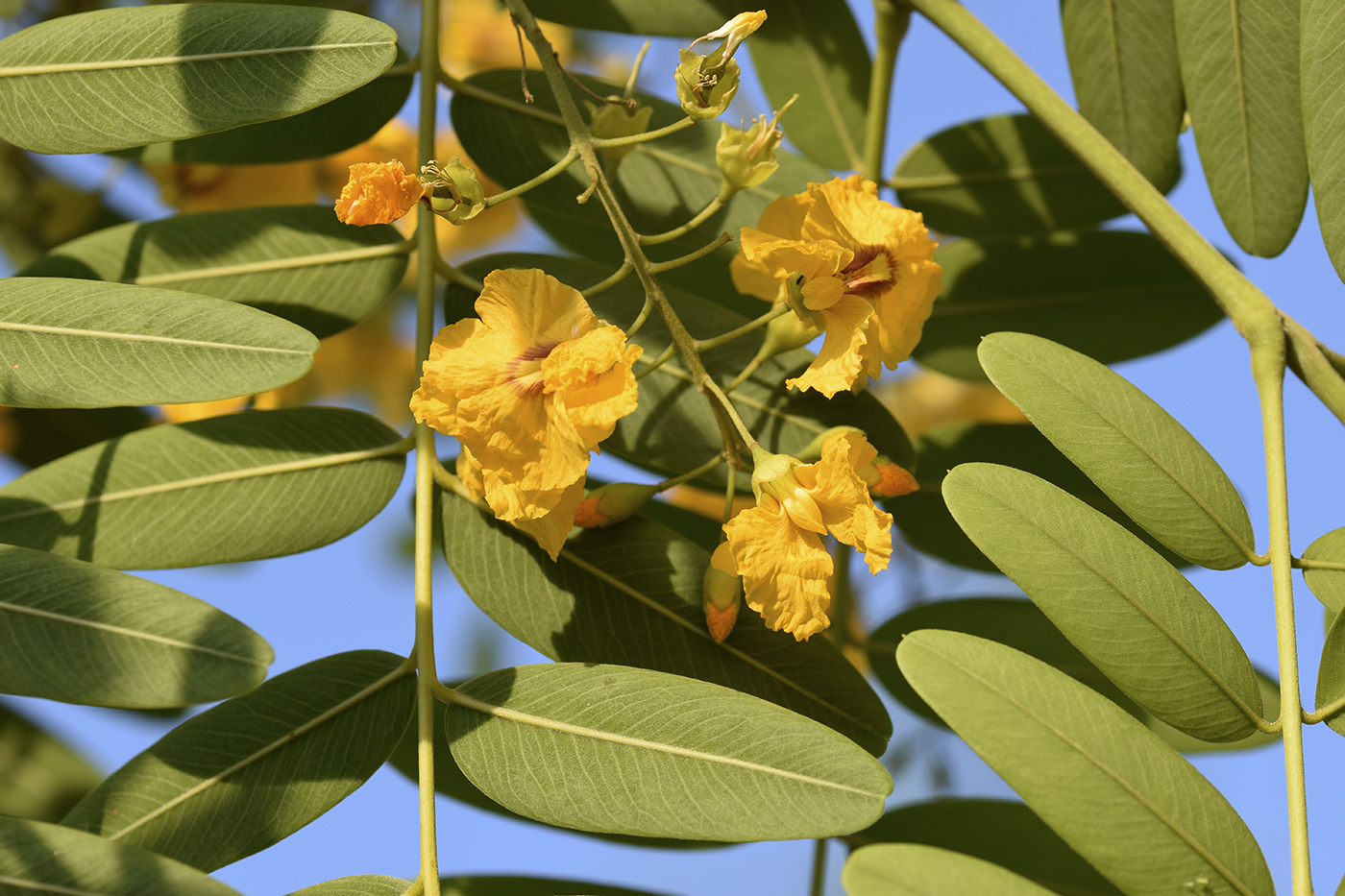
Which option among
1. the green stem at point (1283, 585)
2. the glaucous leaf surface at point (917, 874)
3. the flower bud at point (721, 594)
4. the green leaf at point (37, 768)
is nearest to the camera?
the glaucous leaf surface at point (917, 874)

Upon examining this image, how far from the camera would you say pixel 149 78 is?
3.19 feet

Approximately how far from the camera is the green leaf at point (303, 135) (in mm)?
1295

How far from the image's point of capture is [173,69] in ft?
3.17

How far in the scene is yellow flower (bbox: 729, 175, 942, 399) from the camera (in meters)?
0.97

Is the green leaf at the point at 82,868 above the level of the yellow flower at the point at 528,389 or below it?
below

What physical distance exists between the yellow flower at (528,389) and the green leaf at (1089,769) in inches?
12.6

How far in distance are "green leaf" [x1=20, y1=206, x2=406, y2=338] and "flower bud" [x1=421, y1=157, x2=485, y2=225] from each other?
350 mm

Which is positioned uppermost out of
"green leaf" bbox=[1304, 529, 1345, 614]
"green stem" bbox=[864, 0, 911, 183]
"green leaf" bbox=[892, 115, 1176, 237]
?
"green stem" bbox=[864, 0, 911, 183]

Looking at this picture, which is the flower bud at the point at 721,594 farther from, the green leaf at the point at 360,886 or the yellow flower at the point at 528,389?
the green leaf at the point at 360,886

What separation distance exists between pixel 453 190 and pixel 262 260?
0.43 meters

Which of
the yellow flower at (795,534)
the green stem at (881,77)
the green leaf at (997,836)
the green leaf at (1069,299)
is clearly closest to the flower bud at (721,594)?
the yellow flower at (795,534)

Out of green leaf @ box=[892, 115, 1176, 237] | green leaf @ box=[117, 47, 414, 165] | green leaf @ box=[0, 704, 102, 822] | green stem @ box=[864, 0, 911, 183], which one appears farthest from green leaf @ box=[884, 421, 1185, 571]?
green leaf @ box=[0, 704, 102, 822]

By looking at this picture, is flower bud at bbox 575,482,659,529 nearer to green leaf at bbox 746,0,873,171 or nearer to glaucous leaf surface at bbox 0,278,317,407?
glaucous leaf surface at bbox 0,278,317,407

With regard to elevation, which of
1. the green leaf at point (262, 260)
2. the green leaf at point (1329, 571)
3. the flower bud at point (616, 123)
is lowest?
the green leaf at point (1329, 571)
